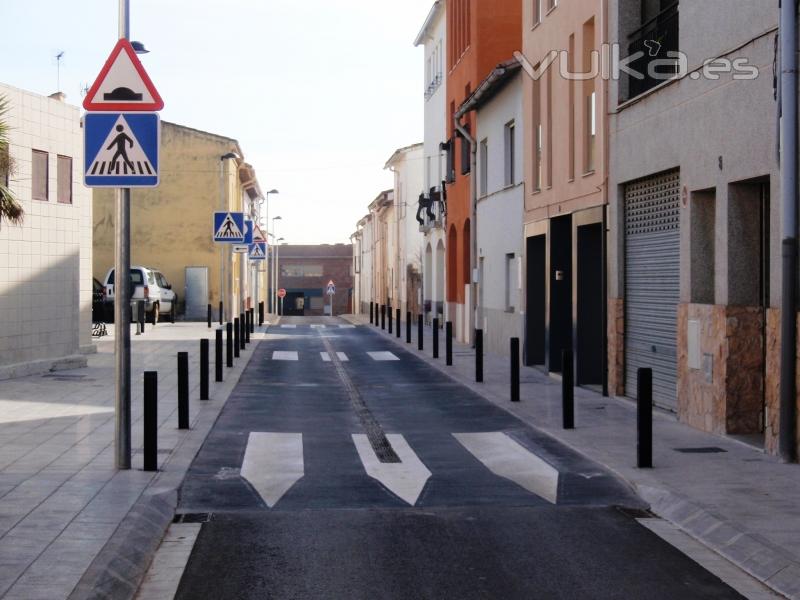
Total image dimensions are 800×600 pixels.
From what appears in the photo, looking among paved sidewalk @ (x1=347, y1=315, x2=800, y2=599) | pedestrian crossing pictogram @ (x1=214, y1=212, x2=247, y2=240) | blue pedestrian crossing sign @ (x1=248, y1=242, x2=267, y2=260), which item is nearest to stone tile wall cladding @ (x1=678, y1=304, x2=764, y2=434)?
paved sidewalk @ (x1=347, y1=315, x2=800, y2=599)

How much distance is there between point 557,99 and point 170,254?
97.2 feet

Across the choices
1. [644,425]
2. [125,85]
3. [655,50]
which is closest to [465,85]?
[655,50]

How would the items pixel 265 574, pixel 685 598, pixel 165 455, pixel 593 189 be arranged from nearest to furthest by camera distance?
pixel 685 598 → pixel 265 574 → pixel 165 455 → pixel 593 189

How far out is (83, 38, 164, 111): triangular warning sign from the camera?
9.02 metres

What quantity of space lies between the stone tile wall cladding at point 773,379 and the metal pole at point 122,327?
5640 mm

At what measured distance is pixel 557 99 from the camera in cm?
1959

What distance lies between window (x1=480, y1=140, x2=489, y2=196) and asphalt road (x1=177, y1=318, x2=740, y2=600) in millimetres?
14746

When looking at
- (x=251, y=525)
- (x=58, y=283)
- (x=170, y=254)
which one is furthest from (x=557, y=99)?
(x=170, y=254)

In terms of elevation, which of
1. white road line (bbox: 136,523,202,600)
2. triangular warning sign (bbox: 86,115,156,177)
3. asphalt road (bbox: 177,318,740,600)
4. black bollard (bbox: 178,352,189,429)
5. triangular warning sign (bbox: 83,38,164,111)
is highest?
triangular warning sign (bbox: 83,38,164,111)

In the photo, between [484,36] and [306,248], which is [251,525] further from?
[306,248]

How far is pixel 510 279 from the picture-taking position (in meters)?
25.5

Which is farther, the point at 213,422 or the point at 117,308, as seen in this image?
the point at 213,422

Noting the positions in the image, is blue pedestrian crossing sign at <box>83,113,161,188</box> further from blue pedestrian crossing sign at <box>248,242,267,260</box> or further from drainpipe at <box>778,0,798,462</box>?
blue pedestrian crossing sign at <box>248,242,267,260</box>

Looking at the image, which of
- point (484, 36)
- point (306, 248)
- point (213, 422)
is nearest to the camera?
point (213, 422)
